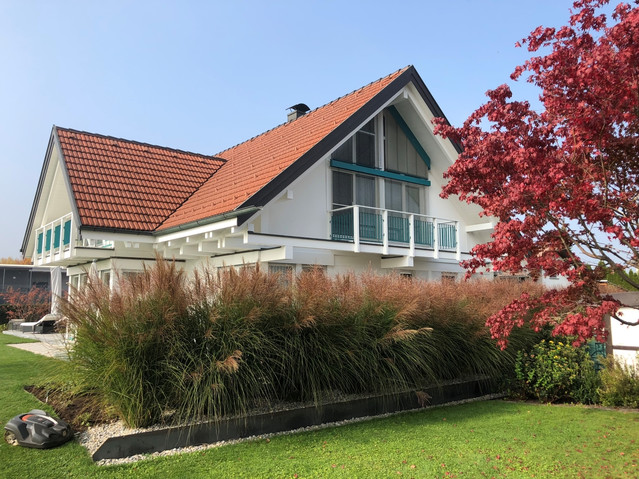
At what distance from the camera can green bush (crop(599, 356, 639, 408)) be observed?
8.35 meters

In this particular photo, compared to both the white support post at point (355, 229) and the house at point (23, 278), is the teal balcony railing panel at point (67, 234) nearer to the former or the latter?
the white support post at point (355, 229)

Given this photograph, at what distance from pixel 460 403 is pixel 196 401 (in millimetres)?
4699

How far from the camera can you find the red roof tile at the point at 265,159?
12555 mm

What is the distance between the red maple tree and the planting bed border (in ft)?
7.70

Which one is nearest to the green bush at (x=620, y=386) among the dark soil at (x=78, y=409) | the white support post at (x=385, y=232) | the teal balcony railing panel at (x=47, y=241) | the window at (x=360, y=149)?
the white support post at (x=385, y=232)

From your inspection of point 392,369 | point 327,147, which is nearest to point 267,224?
point 327,147

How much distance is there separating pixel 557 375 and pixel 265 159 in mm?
9219

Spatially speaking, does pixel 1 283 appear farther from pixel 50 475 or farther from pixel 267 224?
pixel 50 475

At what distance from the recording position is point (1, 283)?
123 ft

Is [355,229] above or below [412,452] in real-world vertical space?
above

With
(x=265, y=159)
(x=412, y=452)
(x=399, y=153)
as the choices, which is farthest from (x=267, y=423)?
(x=399, y=153)

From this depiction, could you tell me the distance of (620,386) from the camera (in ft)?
27.7

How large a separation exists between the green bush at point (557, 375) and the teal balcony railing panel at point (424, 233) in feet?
21.8

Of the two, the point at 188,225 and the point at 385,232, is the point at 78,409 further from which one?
the point at 385,232
